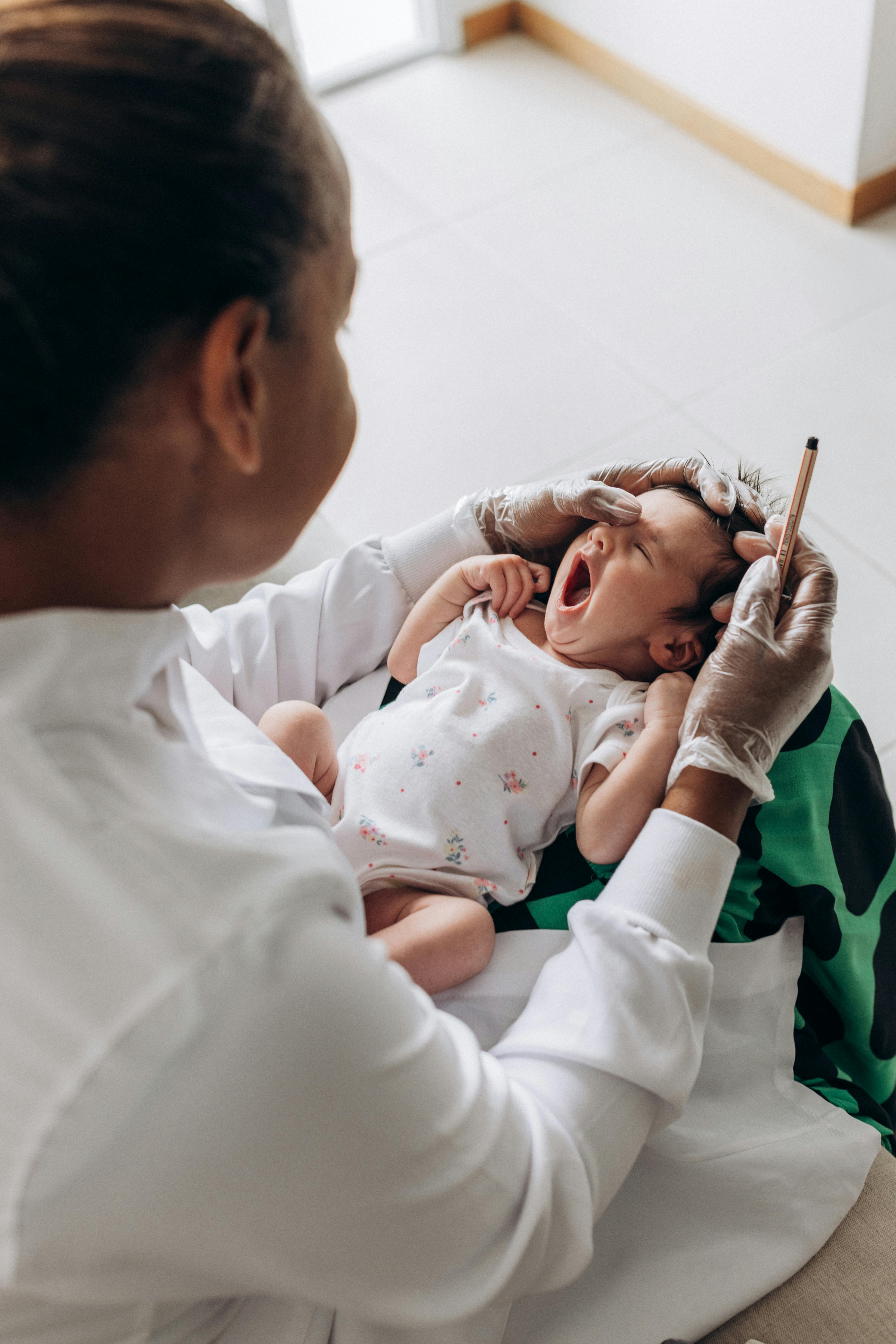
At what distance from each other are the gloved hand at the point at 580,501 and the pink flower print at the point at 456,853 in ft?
1.39

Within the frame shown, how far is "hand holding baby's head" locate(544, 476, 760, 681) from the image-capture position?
125 centimetres

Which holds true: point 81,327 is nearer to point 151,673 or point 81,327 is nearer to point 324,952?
point 151,673

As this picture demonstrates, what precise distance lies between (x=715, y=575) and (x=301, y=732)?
0.50m

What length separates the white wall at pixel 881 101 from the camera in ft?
7.34

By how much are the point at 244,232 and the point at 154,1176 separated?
47 centimetres

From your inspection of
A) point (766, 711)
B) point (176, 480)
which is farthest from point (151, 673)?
point (766, 711)

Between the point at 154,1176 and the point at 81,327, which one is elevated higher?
the point at 81,327

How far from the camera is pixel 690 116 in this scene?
287 centimetres

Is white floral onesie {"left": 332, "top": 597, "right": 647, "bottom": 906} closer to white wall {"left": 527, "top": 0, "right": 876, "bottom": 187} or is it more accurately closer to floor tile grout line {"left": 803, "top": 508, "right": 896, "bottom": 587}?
floor tile grout line {"left": 803, "top": 508, "right": 896, "bottom": 587}

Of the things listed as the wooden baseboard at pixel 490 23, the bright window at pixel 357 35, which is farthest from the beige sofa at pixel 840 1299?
the wooden baseboard at pixel 490 23

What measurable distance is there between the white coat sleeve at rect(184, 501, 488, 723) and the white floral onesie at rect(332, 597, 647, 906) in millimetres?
99

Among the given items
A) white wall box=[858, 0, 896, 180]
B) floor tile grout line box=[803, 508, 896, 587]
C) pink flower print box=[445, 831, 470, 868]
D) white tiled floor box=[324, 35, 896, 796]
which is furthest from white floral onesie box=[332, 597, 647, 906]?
white wall box=[858, 0, 896, 180]

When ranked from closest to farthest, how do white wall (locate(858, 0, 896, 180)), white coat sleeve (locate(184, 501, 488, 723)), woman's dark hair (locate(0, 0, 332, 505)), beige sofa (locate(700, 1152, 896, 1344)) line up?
1. woman's dark hair (locate(0, 0, 332, 505))
2. beige sofa (locate(700, 1152, 896, 1344))
3. white coat sleeve (locate(184, 501, 488, 723))
4. white wall (locate(858, 0, 896, 180))

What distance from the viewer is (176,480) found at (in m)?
0.59
